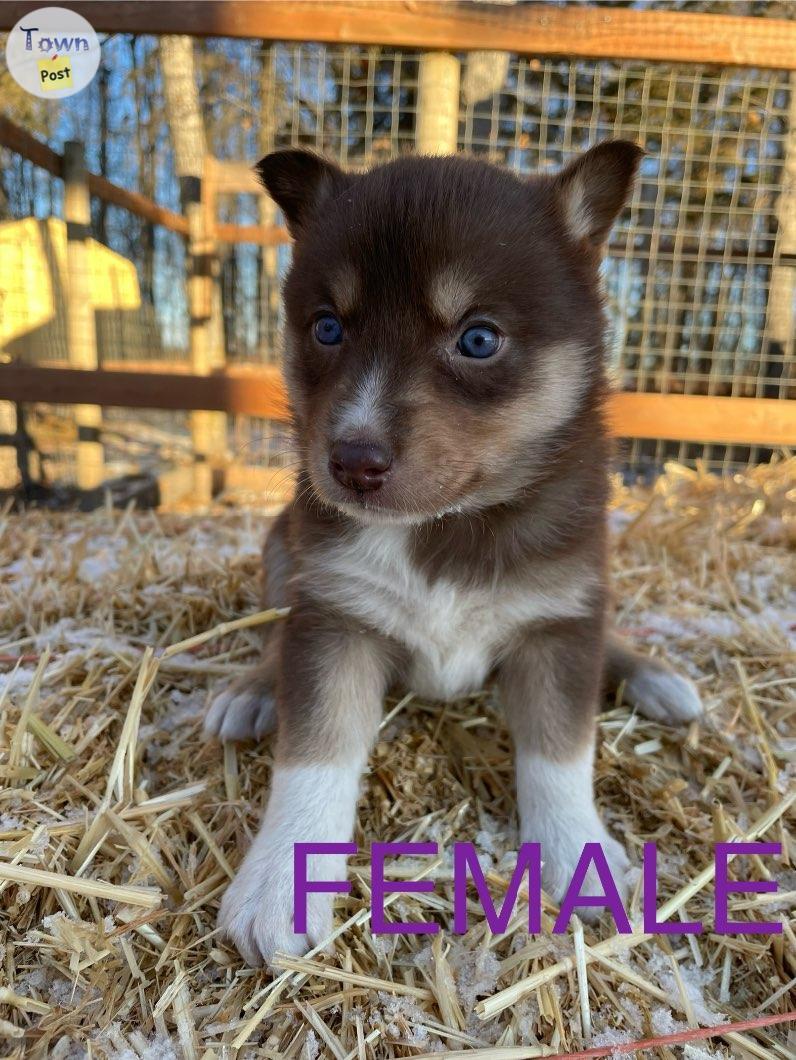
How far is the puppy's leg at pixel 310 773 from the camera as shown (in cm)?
160

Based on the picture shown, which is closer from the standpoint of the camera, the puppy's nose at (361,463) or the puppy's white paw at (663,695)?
the puppy's nose at (361,463)

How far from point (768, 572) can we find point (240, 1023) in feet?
10.6

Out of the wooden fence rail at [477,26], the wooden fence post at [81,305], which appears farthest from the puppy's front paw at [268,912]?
the wooden fence rail at [477,26]

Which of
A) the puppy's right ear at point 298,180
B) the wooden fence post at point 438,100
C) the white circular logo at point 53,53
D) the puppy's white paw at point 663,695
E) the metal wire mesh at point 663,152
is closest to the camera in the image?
the puppy's right ear at point 298,180

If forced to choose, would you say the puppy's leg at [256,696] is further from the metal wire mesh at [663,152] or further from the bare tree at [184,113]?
the bare tree at [184,113]

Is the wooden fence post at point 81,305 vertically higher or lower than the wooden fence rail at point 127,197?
lower

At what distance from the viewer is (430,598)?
1895 mm

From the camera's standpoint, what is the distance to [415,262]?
166cm

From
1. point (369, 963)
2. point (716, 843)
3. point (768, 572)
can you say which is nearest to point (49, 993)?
point (369, 963)

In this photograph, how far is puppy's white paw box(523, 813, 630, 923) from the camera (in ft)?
5.85

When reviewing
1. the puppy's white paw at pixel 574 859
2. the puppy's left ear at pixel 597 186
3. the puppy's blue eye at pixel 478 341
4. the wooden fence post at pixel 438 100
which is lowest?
the puppy's white paw at pixel 574 859

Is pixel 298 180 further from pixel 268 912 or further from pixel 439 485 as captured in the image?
pixel 268 912

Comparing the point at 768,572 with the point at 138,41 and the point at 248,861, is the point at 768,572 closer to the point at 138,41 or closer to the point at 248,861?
the point at 248,861

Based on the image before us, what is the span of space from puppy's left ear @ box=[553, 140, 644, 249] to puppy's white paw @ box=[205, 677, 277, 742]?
5.32 ft
